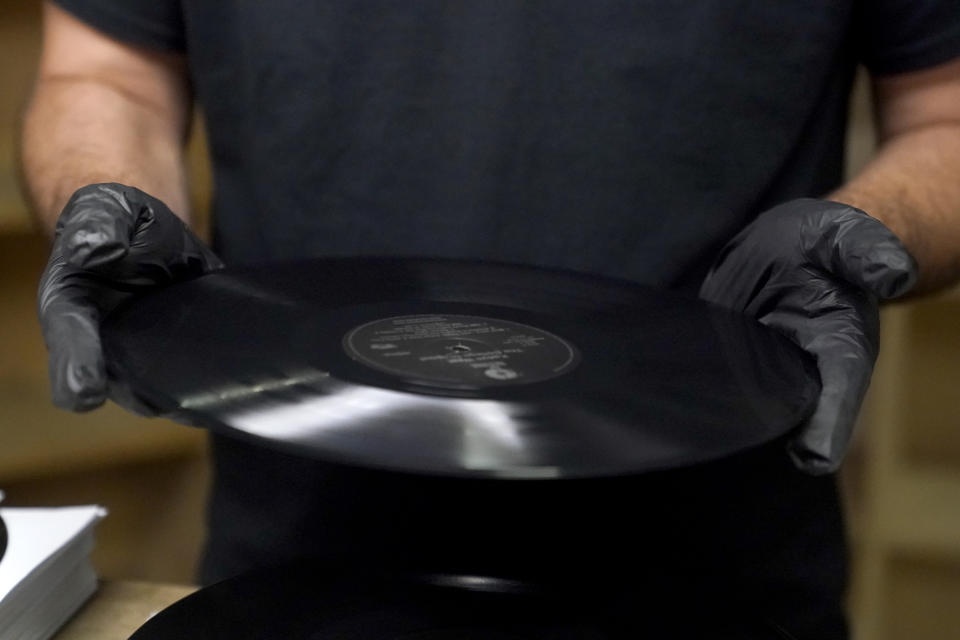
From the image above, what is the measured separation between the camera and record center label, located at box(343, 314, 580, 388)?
0.53m

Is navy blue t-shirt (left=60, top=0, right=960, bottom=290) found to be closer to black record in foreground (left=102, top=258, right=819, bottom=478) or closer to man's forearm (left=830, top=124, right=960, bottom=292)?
man's forearm (left=830, top=124, right=960, bottom=292)

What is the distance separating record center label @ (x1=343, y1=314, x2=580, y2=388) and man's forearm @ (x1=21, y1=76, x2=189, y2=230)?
1.18ft

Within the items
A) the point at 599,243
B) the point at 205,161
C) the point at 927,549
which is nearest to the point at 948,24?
the point at 599,243

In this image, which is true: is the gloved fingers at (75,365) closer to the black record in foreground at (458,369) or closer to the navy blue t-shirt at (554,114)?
the black record in foreground at (458,369)

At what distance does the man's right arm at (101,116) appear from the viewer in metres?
0.90

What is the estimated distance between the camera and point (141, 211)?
2.13ft

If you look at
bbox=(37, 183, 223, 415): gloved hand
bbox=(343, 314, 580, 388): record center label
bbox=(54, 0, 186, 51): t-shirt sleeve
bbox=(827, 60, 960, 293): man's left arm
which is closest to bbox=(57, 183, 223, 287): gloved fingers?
bbox=(37, 183, 223, 415): gloved hand

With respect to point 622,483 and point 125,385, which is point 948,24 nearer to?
point 622,483

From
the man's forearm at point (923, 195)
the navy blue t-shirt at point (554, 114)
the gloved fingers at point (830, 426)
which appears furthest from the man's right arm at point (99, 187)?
the man's forearm at point (923, 195)

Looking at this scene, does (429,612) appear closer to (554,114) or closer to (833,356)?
(833,356)

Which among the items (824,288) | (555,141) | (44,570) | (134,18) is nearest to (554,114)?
(555,141)

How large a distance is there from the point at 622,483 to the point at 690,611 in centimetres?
21

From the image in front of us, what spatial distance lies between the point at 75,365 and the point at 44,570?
0.54ft

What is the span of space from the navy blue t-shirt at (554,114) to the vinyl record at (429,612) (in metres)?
0.31
